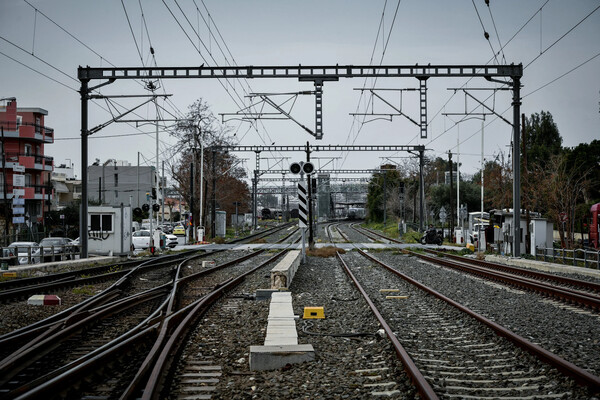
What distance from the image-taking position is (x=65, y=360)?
7945mm

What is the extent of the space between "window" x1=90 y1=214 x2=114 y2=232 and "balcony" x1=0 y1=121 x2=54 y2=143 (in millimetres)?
25940

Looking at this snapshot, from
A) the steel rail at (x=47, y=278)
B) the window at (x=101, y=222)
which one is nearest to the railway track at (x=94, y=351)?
the steel rail at (x=47, y=278)

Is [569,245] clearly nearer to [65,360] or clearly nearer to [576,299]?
[576,299]

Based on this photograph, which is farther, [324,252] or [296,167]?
[324,252]

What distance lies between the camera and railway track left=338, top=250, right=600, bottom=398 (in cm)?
623

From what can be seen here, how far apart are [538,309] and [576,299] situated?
1.47m

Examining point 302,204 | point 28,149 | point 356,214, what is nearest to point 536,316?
point 302,204

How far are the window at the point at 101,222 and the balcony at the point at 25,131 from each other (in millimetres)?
25940

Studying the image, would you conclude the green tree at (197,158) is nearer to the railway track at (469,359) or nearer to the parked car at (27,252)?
the parked car at (27,252)

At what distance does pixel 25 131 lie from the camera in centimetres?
5603

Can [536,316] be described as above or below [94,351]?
below

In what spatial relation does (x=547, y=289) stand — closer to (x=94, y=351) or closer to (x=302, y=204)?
(x=302, y=204)

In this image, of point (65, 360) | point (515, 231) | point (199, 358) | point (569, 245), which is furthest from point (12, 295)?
point (569, 245)

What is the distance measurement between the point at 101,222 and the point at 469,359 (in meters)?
27.4
